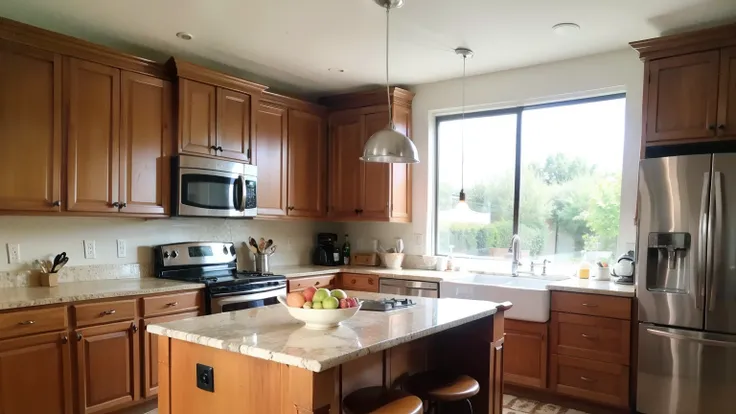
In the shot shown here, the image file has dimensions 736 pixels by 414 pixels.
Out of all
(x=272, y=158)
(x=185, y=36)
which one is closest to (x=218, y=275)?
(x=272, y=158)

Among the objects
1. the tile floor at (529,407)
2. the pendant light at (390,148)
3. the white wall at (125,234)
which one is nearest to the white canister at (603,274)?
the tile floor at (529,407)

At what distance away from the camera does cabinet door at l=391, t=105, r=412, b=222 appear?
4617mm

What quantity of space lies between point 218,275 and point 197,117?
1259 mm

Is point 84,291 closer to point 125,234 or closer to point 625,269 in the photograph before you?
point 125,234

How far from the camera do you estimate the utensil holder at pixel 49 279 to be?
10.2 ft

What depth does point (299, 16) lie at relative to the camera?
3.06m

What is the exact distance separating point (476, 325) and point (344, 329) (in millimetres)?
958

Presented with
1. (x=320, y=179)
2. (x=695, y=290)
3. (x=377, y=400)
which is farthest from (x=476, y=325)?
(x=320, y=179)

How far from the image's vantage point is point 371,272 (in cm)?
440

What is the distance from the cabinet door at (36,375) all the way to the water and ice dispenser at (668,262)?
11.5 feet

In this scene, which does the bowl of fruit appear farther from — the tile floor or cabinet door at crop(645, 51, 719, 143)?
cabinet door at crop(645, 51, 719, 143)

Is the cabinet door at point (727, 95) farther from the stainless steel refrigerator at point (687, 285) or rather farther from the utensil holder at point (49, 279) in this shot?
the utensil holder at point (49, 279)

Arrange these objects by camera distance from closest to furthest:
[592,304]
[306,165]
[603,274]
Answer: [592,304], [603,274], [306,165]

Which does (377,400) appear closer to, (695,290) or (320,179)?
(695,290)
